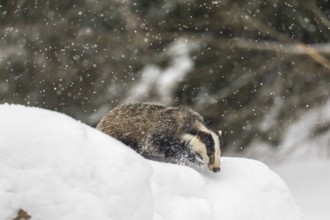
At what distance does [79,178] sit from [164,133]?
1.86 metres

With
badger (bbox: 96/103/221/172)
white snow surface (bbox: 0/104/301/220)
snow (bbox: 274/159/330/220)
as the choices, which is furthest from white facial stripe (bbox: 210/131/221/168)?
snow (bbox: 274/159/330/220)

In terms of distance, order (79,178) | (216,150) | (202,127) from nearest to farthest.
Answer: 1. (79,178)
2. (216,150)
3. (202,127)

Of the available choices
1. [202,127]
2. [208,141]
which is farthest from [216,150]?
[202,127]

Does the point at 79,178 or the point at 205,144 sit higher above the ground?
the point at 205,144

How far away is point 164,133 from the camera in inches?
202

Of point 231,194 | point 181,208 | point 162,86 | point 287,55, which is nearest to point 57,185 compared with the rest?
point 181,208

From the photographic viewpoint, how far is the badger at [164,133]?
4.88m

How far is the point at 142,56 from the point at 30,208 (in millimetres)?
6072

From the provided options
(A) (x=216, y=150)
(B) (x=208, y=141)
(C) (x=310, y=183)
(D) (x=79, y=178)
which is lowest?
(D) (x=79, y=178)

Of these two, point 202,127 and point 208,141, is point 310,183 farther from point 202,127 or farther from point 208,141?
point 208,141

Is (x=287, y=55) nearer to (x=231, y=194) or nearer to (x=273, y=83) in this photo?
(x=273, y=83)

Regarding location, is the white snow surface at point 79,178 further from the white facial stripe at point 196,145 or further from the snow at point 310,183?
the snow at point 310,183

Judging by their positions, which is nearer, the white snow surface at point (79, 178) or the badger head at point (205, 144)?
the white snow surface at point (79, 178)

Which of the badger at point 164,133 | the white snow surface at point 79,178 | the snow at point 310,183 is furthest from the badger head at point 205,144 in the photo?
the snow at point 310,183
